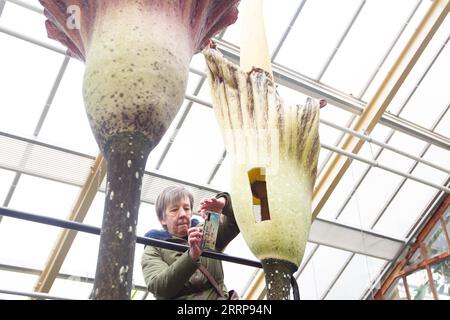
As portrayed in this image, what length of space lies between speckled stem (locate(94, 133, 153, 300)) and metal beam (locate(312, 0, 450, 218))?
7209 millimetres

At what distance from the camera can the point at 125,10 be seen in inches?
32.0

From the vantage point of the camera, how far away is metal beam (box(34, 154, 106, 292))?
6.95m

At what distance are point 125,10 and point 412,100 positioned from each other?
833cm

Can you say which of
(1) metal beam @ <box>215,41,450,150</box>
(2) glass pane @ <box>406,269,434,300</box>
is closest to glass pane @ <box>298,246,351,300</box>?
(2) glass pane @ <box>406,269,434,300</box>

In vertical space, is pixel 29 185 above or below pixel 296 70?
below

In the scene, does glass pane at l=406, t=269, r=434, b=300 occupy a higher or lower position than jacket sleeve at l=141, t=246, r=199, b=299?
higher

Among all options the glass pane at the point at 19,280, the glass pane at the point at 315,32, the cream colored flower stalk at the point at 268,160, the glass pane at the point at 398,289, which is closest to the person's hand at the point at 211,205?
the cream colored flower stalk at the point at 268,160

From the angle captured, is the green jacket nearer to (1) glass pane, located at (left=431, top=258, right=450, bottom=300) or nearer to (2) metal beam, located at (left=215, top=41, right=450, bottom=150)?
(2) metal beam, located at (left=215, top=41, right=450, bottom=150)

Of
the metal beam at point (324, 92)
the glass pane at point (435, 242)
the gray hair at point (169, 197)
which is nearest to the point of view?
the gray hair at point (169, 197)

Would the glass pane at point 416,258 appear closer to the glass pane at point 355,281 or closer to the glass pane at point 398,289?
the glass pane at point 398,289

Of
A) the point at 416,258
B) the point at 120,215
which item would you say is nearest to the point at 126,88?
the point at 120,215

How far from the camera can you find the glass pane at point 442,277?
29.9 ft

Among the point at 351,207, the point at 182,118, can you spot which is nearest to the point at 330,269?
the point at 351,207
